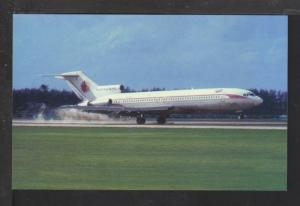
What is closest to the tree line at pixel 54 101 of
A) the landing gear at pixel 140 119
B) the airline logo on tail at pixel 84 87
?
the airline logo on tail at pixel 84 87

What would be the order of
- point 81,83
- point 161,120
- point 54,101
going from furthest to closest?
point 161,120
point 54,101
point 81,83

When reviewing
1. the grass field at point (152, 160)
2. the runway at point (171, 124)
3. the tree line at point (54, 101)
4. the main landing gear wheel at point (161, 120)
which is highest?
the tree line at point (54, 101)

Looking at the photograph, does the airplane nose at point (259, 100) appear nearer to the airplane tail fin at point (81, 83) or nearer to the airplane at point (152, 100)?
the airplane at point (152, 100)

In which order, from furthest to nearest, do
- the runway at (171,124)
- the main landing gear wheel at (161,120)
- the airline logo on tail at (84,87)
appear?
the main landing gear wheel at (161,120) < the runway at (171,124) < the airline logo on tail at (84,87)

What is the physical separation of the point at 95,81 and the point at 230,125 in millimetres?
1216

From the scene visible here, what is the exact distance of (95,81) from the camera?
4.45m

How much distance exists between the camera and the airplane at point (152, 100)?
438cm

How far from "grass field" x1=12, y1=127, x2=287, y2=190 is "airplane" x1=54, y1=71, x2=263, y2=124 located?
19 centimetres

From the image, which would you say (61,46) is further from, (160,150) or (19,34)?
(160,150)

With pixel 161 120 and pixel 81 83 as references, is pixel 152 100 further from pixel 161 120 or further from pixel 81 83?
pixel 81 83

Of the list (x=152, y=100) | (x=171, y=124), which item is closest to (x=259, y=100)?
(x=171, y=124)

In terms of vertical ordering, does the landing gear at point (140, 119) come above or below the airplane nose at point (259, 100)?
below

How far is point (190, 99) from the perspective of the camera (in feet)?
14.7

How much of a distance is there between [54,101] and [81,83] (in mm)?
326
